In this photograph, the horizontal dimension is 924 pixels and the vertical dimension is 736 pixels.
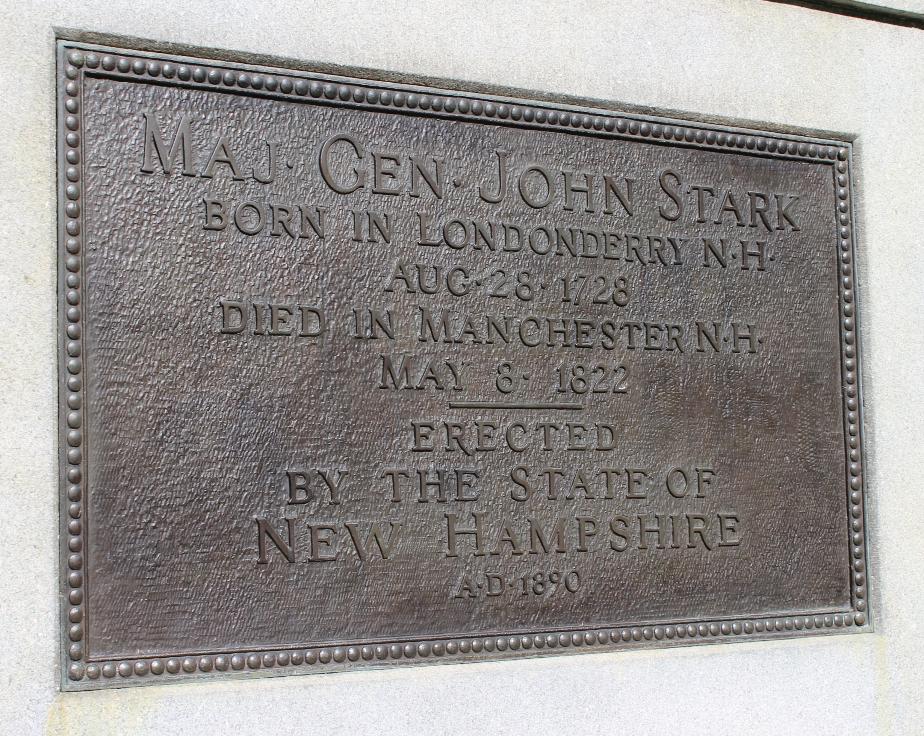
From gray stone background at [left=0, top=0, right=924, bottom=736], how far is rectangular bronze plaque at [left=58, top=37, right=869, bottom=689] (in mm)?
64

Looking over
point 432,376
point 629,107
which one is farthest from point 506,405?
point 629,107

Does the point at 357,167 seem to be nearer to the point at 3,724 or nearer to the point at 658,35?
the point at 658,35

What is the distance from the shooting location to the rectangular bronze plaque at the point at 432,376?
2.73 metres

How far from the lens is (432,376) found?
3010mm

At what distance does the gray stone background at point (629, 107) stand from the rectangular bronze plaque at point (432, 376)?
6 cm

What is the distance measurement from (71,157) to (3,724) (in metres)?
1.42

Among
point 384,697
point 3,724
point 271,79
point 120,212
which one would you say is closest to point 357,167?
point 271,79

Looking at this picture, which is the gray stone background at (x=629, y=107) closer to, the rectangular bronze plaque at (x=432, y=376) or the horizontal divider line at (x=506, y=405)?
the rectangular bronze plaque at (x=432, y=376)

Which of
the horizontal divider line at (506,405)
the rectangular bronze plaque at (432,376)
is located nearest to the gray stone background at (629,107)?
the rectangular bronze plaque at (432,376)

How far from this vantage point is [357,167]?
3.01m

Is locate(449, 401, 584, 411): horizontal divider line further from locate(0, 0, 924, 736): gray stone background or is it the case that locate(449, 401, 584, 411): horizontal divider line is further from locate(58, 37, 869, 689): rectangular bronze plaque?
locate(0, 0, 924, 736): gray stone background

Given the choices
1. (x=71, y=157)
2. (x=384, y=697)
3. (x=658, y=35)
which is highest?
(x=658, y=35)

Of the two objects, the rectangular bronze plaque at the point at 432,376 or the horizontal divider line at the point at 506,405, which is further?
the horizontal divider line at the point at 506,405

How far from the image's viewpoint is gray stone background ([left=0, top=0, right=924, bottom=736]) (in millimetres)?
2633
